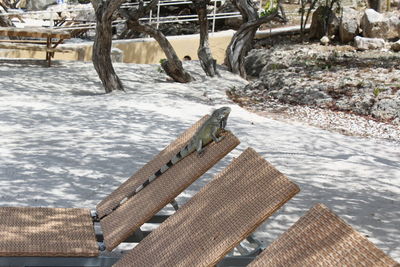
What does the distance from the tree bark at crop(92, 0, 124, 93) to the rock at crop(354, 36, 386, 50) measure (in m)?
6.97

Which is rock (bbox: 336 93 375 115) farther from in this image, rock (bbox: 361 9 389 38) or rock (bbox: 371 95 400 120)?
rock (bbox: 361 9 389 38)

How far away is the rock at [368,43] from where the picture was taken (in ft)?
55.8

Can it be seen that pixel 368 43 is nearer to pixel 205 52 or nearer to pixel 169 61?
pixel 205 52

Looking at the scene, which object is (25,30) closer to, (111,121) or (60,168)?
(111,121)

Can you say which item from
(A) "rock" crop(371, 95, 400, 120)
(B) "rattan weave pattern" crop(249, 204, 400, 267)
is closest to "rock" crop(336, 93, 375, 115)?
(A) "rock" crop(371, 95, 400, 120)

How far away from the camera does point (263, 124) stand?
9.16 meters

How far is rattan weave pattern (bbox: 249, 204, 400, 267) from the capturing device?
2420 millimetres

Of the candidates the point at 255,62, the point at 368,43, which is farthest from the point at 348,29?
the point at 255,62

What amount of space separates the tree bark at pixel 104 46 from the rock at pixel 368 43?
275 inches

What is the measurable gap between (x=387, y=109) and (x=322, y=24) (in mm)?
8082

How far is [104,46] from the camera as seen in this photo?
39.9 ft

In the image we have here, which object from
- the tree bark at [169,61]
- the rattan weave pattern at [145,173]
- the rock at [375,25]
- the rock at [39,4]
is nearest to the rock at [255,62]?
the rock at [375,25]

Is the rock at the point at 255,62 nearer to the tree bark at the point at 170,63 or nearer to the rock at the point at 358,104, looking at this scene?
the tree bark at the point at 170,63

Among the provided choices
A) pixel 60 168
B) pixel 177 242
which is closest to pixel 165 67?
pixel 60 168
